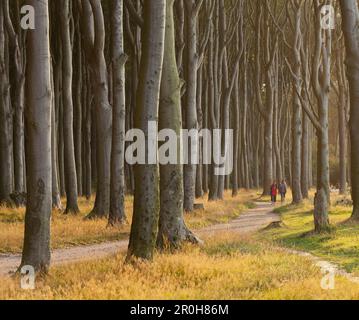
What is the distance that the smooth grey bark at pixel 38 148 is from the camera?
10.1m

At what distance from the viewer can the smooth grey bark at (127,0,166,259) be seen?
10.5m

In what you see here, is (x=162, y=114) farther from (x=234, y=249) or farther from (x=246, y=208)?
(x=246, y=208)

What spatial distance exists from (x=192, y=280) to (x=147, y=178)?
2.20 metres

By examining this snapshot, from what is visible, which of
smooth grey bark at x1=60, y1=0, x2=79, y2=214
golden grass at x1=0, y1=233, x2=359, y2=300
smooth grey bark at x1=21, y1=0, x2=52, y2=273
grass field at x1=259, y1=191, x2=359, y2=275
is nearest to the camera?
golden grass at x1=0, y1=233, x2=359, y2=300

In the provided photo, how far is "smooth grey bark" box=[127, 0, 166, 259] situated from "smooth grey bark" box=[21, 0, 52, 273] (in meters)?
1.51

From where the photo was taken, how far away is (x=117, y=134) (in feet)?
61.1

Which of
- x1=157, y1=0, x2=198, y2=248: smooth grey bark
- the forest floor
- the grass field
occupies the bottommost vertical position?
the grass field

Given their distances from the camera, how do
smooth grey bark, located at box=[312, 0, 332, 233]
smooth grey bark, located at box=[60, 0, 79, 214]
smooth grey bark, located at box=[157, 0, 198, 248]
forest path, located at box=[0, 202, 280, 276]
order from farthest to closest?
smooth grey bark, located at box=[60, 0, 79, 214] → smooth grey bark, located at box=[312, 0, 332, 233] → smooth grey bark, located at box=[157, 0, 198, 248] → forest path, located at box=[0, 202, 280, 276]

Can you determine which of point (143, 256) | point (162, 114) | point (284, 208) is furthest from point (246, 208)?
point (143, 256)

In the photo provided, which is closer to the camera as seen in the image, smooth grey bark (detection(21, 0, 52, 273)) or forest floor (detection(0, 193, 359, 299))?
forest floor (detection(0, 193, 359, 299))

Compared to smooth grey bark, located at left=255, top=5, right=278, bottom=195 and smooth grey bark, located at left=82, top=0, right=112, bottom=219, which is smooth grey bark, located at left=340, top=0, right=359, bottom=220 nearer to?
smooth grey bark, located at left=82, top=0, right=112, bottom=219

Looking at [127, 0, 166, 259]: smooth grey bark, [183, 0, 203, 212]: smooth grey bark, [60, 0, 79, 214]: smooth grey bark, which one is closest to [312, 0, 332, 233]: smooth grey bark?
[183, 0, 203, 212]: smooth grey bark

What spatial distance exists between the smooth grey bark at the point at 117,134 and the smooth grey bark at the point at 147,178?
304 inches

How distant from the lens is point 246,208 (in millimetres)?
30234
